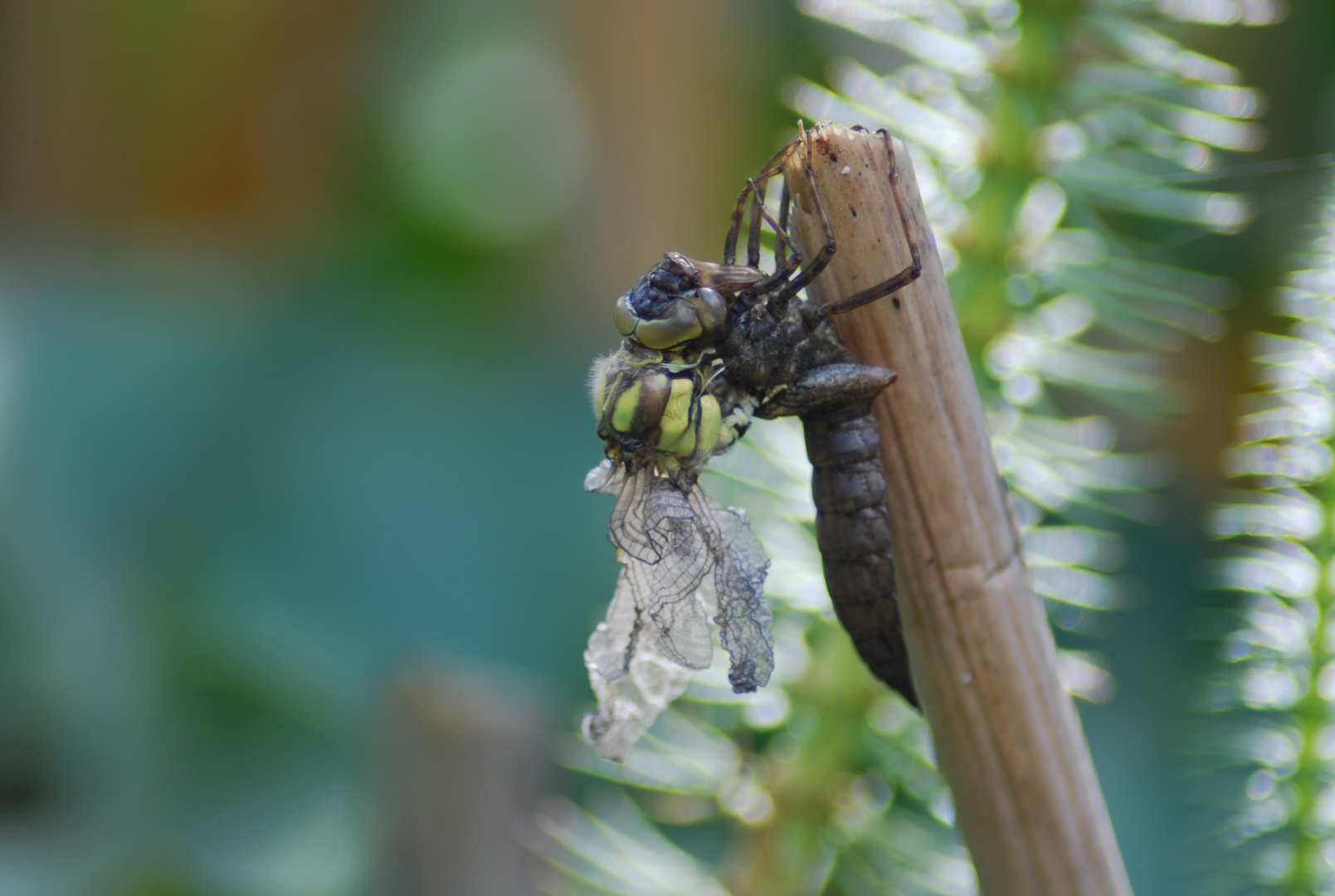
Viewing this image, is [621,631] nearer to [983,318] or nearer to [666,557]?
[666,557]

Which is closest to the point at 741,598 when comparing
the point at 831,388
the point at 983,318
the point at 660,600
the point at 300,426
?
the point at 660,600

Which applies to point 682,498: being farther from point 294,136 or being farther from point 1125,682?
point 294,136

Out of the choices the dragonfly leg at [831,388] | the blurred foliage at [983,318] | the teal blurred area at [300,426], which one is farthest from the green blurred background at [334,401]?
the dragonfly leg at [831,388]

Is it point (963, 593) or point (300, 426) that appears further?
point (300, 426)

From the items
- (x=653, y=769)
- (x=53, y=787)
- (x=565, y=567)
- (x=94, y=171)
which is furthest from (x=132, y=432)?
(x=653, y=769)

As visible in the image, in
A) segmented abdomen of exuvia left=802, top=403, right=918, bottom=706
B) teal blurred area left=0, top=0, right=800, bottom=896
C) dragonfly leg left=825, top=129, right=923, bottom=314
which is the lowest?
teal blurred area left=0, top=0, right=800, bottom=896

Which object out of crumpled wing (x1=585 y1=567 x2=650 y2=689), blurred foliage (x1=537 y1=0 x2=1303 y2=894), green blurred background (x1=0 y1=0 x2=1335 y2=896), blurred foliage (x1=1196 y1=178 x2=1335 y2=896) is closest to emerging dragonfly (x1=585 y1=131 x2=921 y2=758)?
crumpled wing (x1=585 y1=567 x2=650 y2=689)

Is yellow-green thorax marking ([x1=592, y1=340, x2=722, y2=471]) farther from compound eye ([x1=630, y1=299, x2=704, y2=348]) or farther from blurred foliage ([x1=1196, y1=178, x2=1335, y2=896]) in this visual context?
blurred foliage ([x1=1196, y1=178, x2=1335, y2=896])

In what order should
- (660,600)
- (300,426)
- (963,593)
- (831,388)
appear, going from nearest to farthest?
(963,593), (831,388), (660,600), (300,426)
